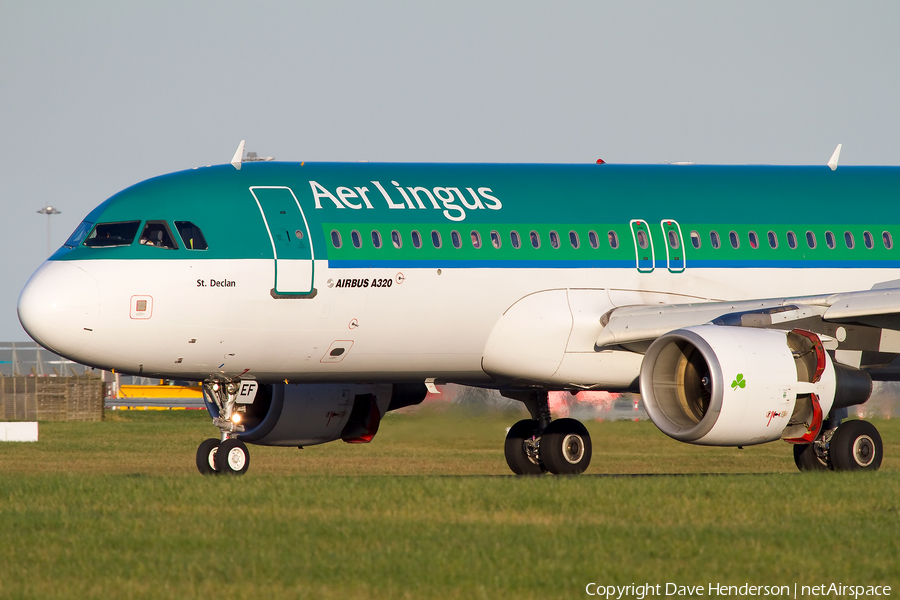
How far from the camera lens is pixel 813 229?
827 inches

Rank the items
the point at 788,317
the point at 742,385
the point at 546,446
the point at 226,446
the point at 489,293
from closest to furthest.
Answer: the point at 742,385 < the point at 226,446 < the point at 788,317 < the point at 489,293 < the point at 546,446

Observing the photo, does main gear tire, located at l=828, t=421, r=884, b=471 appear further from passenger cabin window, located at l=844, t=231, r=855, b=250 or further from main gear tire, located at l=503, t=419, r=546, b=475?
main gear tire, located at l=503, t=419, r=546, b=475

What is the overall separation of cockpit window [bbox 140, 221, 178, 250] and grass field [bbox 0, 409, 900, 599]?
3.07 meters

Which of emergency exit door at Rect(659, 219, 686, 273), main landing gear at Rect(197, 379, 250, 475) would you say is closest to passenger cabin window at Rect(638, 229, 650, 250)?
emergency exit door at Rect(659, 219, 686, 273)

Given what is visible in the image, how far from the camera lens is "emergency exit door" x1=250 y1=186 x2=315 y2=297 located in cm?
1784

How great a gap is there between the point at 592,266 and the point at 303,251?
14.3 feet

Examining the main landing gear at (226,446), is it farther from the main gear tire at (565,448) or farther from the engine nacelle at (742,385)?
the main gear tire at (565,448)

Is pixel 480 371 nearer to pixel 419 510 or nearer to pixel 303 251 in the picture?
pixel 303 251

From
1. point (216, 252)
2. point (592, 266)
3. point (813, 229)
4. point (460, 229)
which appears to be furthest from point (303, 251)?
point (813, 229)

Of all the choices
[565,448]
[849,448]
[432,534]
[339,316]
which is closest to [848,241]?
[849,448]

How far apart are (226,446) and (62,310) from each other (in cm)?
280

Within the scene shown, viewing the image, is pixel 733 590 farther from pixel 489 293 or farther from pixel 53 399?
pixel 53 399

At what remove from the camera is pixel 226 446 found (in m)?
17.8

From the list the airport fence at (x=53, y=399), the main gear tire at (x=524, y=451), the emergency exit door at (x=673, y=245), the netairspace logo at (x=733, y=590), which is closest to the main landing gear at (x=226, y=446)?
the main gear tire at (x=524, y=451)
